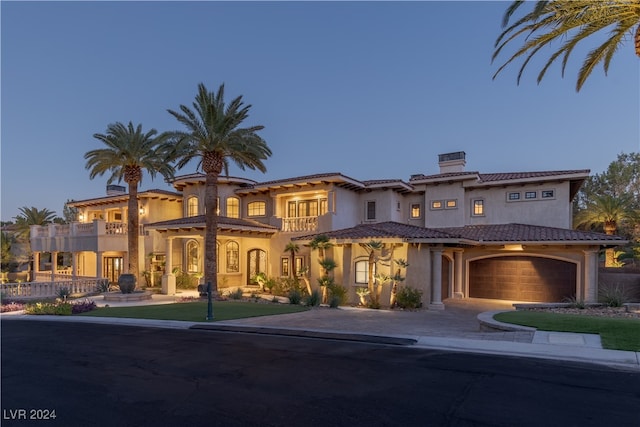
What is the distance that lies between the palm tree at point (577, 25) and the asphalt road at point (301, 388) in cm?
957

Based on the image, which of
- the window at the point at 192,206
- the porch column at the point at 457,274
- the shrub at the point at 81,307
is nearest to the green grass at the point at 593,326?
the porch column at the point at 457,274

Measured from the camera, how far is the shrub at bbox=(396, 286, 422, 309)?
68.1 feet

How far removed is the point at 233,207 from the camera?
3203 centimetres

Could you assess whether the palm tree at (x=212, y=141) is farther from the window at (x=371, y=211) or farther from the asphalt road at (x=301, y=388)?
the asphalt road at (x=301, y=388)

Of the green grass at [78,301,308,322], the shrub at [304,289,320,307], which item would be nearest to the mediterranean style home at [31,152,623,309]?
the shrub at [304,289,320,307]

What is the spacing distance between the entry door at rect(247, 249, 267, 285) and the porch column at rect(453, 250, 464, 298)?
12.8 m

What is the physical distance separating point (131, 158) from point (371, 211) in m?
16.2

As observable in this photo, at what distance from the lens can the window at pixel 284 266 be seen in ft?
93.8

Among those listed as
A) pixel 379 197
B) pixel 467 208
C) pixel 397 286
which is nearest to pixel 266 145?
pixel 379 197

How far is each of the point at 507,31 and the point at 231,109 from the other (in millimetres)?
15116

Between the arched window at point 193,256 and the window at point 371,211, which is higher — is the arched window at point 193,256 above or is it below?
below

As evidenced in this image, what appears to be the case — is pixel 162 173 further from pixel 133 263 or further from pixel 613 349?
pixel 613 349

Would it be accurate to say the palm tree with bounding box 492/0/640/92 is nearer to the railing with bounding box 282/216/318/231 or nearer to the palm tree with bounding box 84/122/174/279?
the railing with bounding box 282/216/318/231

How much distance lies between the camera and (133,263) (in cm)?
2795
